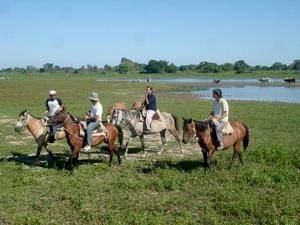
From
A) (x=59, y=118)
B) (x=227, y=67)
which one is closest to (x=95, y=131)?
(x=59, y=118)

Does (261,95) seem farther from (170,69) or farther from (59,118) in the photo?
(170,69)

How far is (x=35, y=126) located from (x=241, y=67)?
500ft

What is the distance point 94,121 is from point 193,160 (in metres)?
3.73

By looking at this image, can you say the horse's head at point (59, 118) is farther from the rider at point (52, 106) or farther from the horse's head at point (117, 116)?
the horse's head at point (117, 116)

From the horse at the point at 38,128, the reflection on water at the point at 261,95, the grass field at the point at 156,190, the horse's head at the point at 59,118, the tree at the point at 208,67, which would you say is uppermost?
the tree at the point at 208,67

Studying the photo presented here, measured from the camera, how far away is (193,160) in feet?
45.8

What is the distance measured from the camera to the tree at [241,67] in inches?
6260

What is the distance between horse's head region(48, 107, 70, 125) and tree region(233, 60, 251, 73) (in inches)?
5947

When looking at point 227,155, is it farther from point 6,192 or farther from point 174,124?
point 6,192

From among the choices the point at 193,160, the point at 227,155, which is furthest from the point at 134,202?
the point at 227,155

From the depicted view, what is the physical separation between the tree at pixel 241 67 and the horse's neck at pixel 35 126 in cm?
15027

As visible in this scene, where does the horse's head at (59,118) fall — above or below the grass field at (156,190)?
above

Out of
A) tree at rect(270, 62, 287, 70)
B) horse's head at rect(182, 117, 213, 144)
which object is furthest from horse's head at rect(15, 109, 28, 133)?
tree at rect(270, 62, 287, 70)

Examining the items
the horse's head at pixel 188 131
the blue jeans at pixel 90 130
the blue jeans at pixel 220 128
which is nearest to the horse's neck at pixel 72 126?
the blue jeans at pixel 90 130
